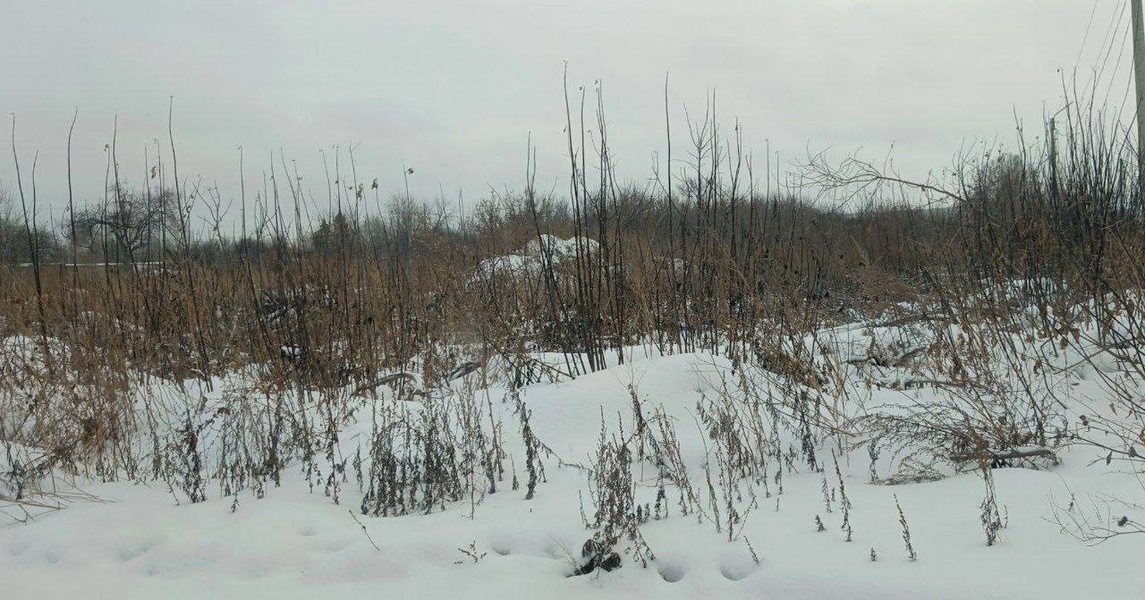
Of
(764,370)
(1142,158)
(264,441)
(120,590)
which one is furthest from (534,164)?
(1142,158)

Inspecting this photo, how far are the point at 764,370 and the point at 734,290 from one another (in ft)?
4.07

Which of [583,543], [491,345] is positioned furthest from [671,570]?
[491,345]

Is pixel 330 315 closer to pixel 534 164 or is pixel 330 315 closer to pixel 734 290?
pixel 534 164

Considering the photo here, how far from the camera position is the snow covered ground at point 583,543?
2393 mm

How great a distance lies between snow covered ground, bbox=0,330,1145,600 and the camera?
2.39m

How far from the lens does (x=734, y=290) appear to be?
5.85 metres

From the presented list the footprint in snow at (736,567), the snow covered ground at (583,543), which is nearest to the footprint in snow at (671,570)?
the snow covered ground at (583,543)

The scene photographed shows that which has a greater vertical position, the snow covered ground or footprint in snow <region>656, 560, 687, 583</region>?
the snow covered ground

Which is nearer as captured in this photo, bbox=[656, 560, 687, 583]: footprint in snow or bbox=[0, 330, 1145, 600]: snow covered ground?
bbox=[0, 330, 1145, 600]: snow covered ground

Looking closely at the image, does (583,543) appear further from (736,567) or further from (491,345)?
(491,345)

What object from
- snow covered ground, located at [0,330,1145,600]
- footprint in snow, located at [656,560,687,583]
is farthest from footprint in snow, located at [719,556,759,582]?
footprint in snow, located at [656,560,687,583]

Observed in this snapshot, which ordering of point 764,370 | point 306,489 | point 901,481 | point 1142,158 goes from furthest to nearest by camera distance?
point 1142,158 < point 764,370 < point 306,489 < point 901,481

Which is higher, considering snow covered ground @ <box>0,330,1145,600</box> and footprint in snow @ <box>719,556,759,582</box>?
snow covered ground @ <box>0,330,1145,600</box>

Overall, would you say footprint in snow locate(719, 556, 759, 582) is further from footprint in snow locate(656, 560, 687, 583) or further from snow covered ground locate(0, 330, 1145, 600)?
footprint in snow locate(656, 560, 687, 583)
